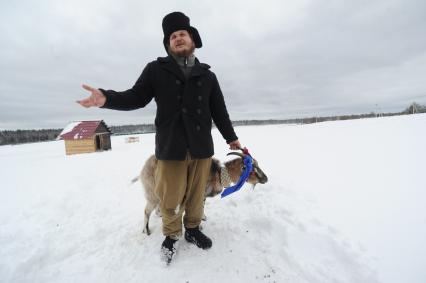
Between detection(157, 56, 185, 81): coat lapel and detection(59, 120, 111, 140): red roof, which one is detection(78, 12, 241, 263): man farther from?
detection(59, 120, 111, 140): red roof

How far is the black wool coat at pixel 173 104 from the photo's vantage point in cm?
296

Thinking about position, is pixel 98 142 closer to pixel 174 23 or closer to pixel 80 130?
pixel 80 130

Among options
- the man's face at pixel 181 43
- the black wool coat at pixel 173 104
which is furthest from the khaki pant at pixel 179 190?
the man's face at pixel 181 43

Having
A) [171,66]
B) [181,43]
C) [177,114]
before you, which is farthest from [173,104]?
[181,43]

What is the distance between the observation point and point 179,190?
3141 millimetres

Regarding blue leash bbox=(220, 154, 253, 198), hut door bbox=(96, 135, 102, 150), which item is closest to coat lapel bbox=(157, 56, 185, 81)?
blue leash bbox=(220, 154, 253, 198)

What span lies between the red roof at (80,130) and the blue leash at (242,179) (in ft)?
76.7

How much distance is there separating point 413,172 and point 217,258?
4.05 meters

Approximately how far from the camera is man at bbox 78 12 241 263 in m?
2.98

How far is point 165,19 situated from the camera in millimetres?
3223

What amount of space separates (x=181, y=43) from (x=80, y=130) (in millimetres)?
25101

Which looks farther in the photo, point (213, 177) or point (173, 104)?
point (213, 177)

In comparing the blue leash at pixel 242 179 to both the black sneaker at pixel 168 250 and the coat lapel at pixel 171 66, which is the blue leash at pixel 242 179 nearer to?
the black sneaker at pixel 168 250

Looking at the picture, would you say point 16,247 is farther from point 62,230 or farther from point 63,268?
point 63,268
